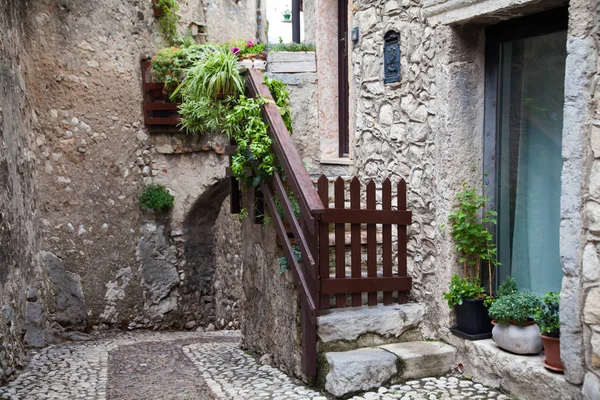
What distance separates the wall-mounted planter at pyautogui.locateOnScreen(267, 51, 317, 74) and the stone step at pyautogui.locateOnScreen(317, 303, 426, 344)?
4.08m

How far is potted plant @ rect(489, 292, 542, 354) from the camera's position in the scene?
3.42m

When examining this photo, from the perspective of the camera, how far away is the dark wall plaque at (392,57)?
441cm

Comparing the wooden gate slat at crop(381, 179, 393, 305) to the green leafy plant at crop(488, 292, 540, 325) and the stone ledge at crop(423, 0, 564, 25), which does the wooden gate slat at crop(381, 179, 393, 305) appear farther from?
the stone ledge at crop(423, 0, 564, 25)

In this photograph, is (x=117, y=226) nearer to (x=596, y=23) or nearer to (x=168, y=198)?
(x=168, y=198)

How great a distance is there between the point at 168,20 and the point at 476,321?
5632mm

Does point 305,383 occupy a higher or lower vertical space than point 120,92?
lower

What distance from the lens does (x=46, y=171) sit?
6.95 metres

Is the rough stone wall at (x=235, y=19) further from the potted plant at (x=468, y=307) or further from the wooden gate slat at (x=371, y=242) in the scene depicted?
the potted plant at (x=468, y=307)

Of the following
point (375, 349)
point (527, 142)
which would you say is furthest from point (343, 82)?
point (375, 349)

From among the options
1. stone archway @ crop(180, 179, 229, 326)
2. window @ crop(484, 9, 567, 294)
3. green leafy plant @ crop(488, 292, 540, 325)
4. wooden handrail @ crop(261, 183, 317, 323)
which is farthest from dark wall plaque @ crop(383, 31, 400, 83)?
stone archway @ crop(180, 179, 229, 326)

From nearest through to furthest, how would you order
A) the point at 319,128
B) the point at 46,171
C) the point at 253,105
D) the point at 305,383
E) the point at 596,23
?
the point at 596,23, the point at 305,383, the point at 253,105, the point at 46,171, the point at 319,128

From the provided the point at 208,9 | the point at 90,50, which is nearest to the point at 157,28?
the point at 90,50

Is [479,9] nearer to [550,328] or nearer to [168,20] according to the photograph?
[550,328]

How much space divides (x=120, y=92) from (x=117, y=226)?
5.19ft
